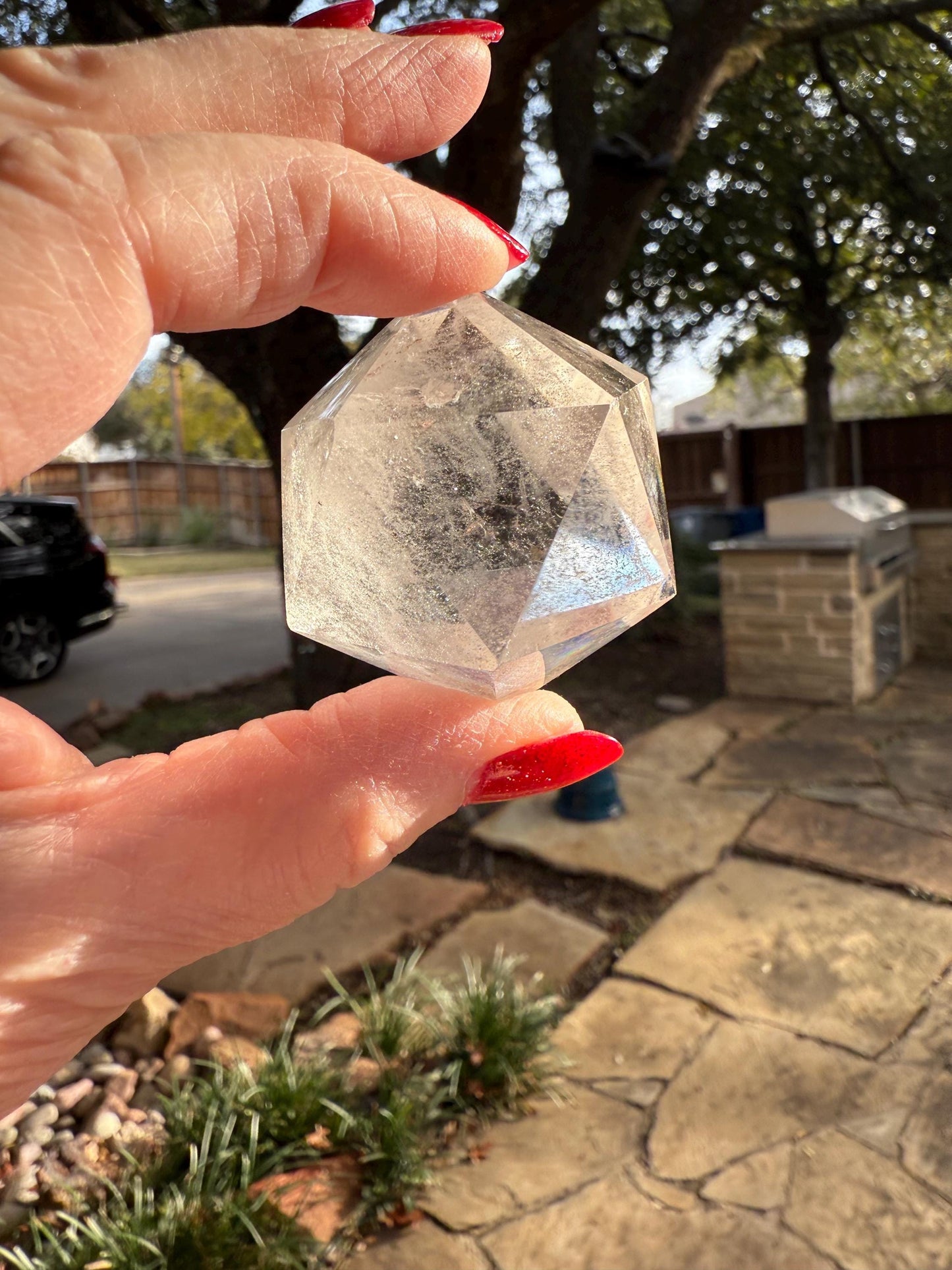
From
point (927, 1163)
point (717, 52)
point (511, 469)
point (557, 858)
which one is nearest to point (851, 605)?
point (557, 858)

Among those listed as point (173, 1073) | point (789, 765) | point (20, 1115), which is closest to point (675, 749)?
point (789, 765)

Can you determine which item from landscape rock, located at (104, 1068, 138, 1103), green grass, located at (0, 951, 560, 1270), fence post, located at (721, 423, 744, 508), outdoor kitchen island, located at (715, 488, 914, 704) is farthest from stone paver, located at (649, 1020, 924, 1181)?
fence post, located at (721, 423, 744, 508)

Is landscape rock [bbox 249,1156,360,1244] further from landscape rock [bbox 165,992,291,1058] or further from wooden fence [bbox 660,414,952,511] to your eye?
wooden fence [bbox 660,414,952,511]

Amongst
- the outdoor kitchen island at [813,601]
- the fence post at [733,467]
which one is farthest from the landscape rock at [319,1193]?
the fence post at [733,467]

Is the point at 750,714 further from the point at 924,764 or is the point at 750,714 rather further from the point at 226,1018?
the point at 226,1018

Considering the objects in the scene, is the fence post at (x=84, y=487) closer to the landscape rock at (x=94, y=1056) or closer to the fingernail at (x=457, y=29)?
the landscape rock at (x=94, y=1056)
